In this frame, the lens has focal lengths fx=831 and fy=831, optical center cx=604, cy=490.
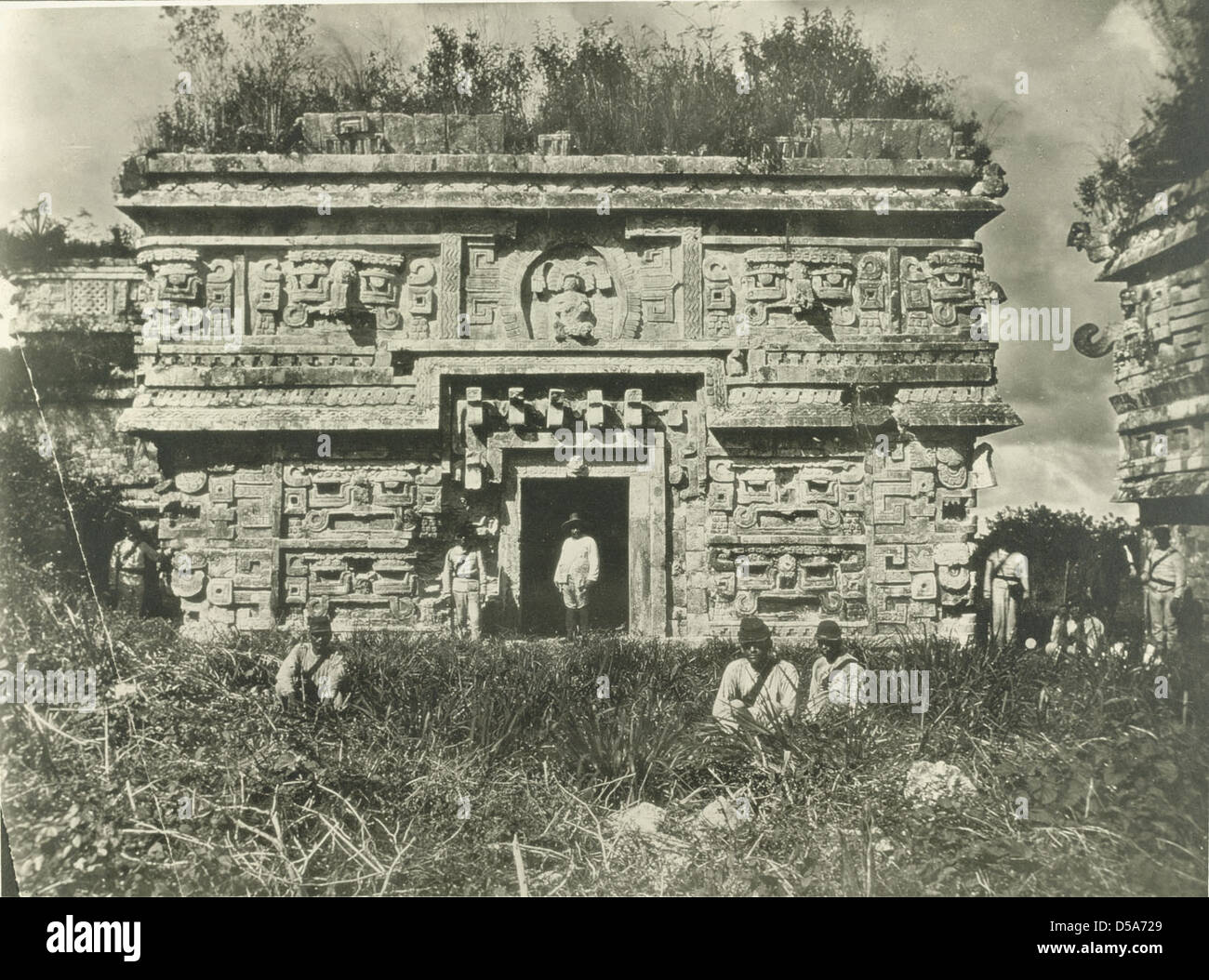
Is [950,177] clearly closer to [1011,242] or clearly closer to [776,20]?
[1011,242]

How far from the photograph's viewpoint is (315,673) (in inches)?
217

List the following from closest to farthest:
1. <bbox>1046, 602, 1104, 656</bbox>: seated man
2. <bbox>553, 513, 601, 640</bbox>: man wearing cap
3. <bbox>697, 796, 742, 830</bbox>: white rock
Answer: <bbox>697, 796, 742, 830</bbox>: white rock < <bbox>1046, 602, 1104, 656</bbox>: seated man < <bbox>553, 513, 601, 640</bbox>: man wearing cap

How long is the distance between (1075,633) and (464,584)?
4.75 meters

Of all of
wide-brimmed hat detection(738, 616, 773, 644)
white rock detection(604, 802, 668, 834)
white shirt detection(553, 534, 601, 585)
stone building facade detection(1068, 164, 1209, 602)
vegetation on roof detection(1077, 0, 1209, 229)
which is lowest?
white rock detection(604, 802, 668, 834)

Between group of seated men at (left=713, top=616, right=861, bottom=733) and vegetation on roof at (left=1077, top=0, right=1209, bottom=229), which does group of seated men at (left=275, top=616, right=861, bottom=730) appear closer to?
group of seated men at (left=713, top=616, right=861, bottom=733)

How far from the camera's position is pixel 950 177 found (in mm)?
7355

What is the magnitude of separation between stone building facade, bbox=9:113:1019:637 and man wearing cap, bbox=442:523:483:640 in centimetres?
12

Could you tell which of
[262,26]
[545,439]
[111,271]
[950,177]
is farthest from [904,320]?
[111,271]

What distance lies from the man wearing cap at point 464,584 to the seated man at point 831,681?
2951mm

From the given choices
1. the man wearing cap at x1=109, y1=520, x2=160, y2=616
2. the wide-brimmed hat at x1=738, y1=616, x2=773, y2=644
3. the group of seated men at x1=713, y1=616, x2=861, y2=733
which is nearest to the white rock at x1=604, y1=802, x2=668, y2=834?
the group of seated men at x1=713, y1=616, x2=861, y2=733

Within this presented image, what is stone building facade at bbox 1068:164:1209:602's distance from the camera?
20.5 feet

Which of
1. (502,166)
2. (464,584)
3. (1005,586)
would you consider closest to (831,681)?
(1005,586)

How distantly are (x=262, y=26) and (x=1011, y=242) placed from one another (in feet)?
18.8

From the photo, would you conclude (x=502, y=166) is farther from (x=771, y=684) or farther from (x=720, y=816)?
(x=720, y=816)
